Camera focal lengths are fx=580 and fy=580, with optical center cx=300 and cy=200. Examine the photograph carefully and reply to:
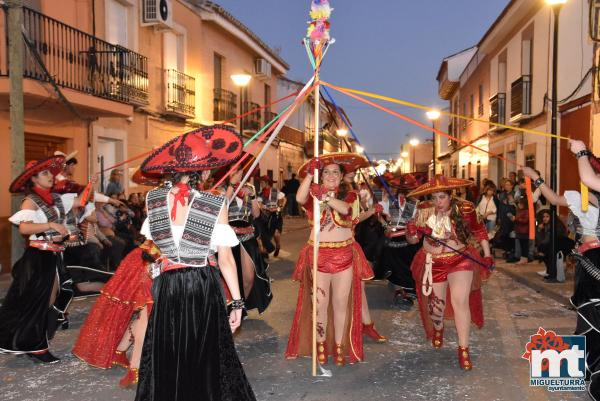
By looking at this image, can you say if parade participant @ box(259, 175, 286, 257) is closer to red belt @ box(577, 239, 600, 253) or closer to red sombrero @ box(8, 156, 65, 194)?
red sombrero @ box(8, 156, 65, 194)

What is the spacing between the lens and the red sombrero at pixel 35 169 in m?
5.38

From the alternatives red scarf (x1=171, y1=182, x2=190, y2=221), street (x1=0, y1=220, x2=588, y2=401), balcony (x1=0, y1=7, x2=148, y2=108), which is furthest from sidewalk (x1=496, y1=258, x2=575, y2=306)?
balcony (x1=0, y1=7, x2=148, y2=108)

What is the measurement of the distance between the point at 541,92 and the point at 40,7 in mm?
12979

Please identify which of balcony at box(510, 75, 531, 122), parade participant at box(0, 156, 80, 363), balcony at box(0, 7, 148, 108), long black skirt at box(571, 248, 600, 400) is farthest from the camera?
balcony at box(510, 75, 531, 122)

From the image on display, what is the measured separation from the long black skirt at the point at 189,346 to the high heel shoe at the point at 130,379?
119cm

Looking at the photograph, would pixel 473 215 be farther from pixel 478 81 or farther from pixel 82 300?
pixel 478 81

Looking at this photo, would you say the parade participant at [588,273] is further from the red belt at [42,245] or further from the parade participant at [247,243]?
the red belt at [42,245]

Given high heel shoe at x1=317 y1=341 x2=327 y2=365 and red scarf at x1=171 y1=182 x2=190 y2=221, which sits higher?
red scarf at x1=171 y1=182 x2=190 y2=221

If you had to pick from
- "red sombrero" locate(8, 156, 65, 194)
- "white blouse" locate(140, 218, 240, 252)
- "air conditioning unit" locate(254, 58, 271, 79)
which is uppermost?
"air conditioning unit" locate(254, 58, 271, 79)

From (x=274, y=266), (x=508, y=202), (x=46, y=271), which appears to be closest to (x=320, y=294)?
(x=46, y=271)

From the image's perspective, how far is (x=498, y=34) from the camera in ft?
66.4

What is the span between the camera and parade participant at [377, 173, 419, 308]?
8094 millimetres

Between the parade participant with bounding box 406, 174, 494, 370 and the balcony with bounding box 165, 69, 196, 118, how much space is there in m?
12.1

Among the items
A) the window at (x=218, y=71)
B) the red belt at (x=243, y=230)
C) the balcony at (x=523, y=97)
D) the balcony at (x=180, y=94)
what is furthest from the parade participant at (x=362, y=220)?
the window at (x=218, y=71)
